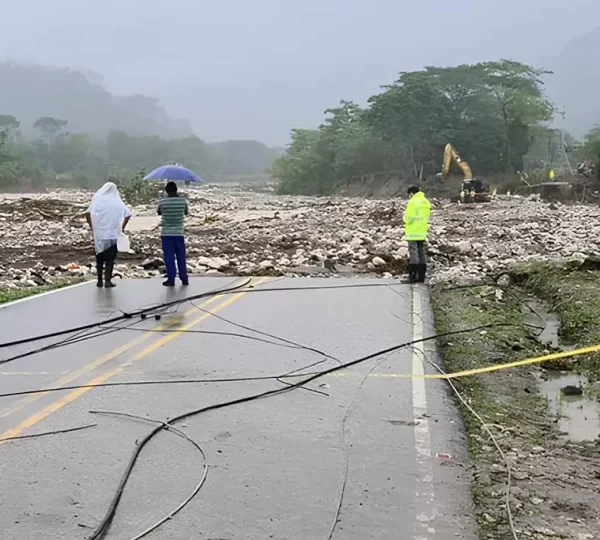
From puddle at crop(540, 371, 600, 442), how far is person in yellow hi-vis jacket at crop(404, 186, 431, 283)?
18.8 ft

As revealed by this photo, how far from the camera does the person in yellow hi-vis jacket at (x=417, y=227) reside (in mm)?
13805

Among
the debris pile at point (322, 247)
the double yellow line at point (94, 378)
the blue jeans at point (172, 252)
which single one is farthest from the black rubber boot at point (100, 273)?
the double yellow line at point (94, 378)

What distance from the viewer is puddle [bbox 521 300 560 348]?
10.1m

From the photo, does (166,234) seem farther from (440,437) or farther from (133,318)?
(440,437)

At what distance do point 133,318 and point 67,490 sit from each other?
5722mm

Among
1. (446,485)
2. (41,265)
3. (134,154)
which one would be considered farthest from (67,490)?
(134,154)

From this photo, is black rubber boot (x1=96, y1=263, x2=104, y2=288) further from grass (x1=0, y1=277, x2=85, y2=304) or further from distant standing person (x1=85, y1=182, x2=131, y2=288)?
grass (x1=0, y1=277, x2=85, y2=304)

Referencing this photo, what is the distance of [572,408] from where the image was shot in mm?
7191

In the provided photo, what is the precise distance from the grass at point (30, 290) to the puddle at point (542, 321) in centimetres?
767

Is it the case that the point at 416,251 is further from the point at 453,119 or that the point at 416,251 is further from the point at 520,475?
the point at 453,119

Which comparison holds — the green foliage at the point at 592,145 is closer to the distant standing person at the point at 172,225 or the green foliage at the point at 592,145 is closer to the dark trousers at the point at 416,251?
the dark trousers at the point at 416,251

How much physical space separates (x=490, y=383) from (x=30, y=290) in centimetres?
874

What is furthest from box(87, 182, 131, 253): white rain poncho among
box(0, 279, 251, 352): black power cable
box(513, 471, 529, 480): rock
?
box(513, 471, 529, 480): rock

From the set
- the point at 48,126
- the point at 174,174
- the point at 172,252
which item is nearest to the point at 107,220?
the point at 172,252
